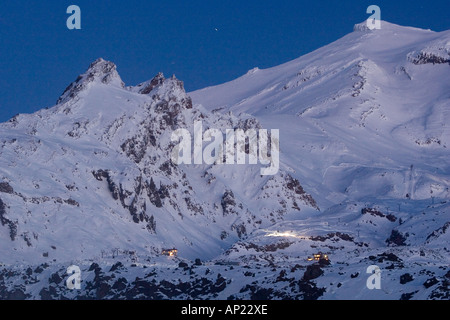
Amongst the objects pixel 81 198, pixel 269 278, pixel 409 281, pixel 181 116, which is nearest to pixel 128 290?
pixel 269 278

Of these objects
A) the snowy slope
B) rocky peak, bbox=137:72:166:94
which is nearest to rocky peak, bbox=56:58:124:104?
the snowy slope

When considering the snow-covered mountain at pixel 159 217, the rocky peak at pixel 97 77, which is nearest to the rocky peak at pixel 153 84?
the snow-covered mountain at pixel 159 217

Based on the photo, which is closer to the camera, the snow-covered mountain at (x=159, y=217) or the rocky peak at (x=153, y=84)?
the snow-covered mountain at (x=159, y=217)

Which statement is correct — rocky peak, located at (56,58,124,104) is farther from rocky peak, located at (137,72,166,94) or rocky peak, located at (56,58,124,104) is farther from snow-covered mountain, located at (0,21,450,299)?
rocky peak, located at (137,72,166,94)

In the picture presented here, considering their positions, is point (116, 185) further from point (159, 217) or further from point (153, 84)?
point (153, 84)

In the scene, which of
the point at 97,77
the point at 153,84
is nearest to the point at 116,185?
the point at 97,77

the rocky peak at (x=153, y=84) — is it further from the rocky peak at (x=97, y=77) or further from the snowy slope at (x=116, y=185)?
the rocky peak at (x=97, y=77)

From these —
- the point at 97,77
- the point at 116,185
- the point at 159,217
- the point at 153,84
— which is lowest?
the point at 159,217

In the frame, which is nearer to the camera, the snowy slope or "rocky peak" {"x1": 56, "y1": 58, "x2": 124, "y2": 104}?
the snowy slope
